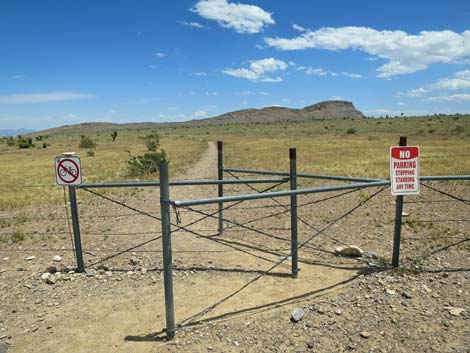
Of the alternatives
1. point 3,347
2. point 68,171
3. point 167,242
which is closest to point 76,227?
point 68,171

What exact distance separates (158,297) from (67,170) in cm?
225

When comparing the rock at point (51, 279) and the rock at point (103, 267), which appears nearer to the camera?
the rock at point (51, 279)

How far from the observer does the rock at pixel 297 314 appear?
4.07 meters

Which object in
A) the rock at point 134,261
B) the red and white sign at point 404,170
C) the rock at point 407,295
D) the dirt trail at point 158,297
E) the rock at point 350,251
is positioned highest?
the red and white sign at point 404,170

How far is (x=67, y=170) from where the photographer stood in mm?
5254

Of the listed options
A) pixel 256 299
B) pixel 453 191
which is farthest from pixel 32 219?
pixel 453 191

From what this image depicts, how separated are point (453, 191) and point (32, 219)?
11.8 metres

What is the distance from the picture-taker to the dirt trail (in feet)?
12.8

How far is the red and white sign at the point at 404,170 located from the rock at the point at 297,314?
2099mm

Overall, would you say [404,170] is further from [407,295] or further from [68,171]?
[68,171]

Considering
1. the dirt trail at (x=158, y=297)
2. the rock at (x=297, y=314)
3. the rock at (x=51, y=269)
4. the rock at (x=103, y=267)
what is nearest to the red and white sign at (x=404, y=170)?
the dirt trail at (x=158, y=297)

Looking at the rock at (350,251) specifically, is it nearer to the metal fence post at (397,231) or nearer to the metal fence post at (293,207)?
the metal fence post at (397,231)

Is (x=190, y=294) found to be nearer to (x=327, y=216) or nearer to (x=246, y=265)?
(x=246, y=265)

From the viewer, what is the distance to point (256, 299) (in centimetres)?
464
